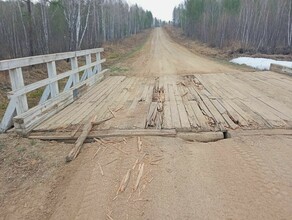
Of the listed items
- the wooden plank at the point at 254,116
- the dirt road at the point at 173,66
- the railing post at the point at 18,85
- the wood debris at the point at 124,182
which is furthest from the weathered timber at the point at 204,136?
the dirt road at the point at 173,66

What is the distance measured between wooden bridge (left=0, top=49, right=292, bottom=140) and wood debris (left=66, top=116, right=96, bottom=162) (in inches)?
4.0

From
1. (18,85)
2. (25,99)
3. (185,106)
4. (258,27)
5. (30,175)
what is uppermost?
(258,27)

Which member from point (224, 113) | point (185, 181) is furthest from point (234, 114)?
point (185, 181)

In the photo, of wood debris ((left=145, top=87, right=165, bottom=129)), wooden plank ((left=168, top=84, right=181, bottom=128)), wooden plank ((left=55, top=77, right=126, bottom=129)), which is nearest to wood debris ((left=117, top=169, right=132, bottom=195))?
wood debris ((left=145, top=87, right=165, bottom=129))

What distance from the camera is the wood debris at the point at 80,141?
3148 millimetres

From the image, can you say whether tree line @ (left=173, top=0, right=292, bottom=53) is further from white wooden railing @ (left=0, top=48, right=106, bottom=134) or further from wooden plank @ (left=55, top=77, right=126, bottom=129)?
white wooden railing @ (left=0, top=48, right=106, bottom=134)

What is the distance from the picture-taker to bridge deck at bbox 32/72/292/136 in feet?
13.2

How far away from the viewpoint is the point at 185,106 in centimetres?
504

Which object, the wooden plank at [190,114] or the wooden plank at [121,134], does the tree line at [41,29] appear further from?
the wooden plank at [121,134]

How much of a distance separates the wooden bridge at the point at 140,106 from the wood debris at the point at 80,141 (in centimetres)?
10

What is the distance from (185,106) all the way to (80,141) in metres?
2.43

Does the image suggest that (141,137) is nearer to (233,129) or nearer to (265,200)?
(233,129)

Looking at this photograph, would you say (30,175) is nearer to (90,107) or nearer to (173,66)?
(90,107)

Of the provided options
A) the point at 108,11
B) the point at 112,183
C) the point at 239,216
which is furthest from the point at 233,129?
the point at 108,11
